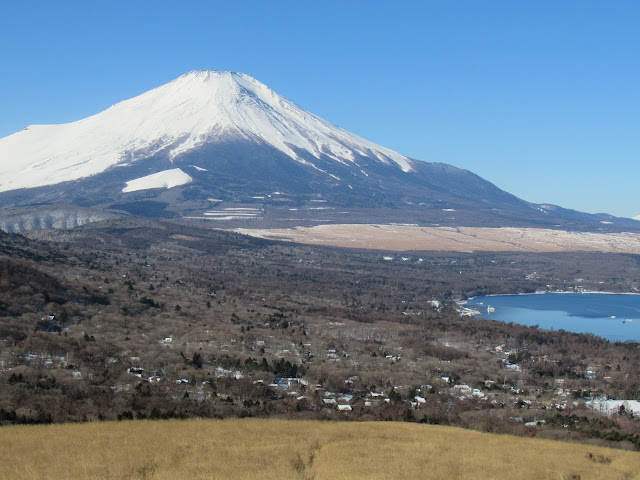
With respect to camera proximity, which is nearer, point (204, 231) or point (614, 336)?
point (614, 336)

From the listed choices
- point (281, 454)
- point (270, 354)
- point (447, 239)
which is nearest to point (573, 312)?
point (270, 354)

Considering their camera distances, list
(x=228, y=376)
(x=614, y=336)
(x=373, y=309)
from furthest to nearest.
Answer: (x=373, y=309) → (x=614, y=336) → (x=228, y=376)

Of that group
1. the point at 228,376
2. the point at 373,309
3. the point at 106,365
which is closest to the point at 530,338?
the point at 373,309

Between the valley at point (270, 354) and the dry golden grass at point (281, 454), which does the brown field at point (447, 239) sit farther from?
the dry golden grass at point (281, 454)

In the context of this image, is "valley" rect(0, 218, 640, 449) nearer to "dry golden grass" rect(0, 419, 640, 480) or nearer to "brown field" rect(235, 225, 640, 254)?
"dry golden grass" rect(0, 419, 640, 480)

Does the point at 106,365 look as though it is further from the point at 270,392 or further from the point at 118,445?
the point at 118,445

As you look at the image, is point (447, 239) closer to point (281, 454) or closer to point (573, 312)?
point (573, 312)

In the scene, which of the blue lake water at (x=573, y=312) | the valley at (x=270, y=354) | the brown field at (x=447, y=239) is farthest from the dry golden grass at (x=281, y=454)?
the brown field at (x=447, y=239)

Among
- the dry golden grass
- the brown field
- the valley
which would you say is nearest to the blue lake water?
the valley
